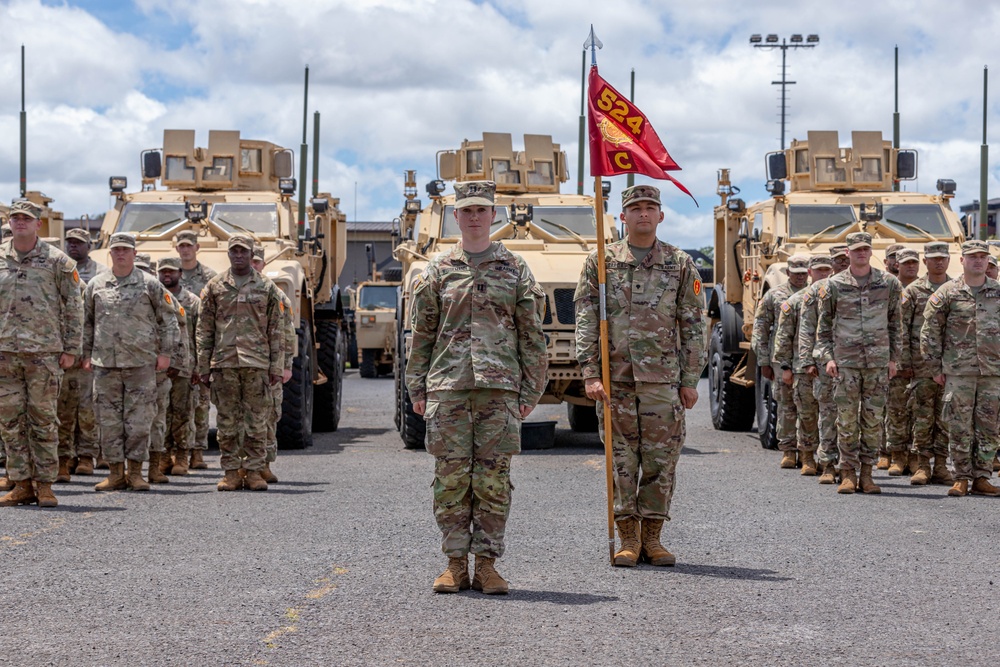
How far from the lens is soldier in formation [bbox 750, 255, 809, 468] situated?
1353 centimetres

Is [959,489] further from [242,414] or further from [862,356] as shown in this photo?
[242,414]

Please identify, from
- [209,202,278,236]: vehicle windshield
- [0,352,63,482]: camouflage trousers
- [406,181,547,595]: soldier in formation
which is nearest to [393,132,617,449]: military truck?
[209,202,278,236]: vehicle windshield

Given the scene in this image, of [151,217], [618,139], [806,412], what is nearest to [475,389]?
[618,139]

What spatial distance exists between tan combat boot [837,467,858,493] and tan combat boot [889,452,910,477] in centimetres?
157

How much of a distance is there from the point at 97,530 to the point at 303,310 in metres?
7.06

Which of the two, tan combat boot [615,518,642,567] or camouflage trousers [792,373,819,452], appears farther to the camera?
camouflage trousers [792,373,819,452]

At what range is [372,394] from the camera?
86.1ft

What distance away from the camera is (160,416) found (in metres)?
11.8

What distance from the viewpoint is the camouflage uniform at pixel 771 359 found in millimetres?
13586

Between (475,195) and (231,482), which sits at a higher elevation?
(475,195)

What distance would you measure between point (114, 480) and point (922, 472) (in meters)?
6.18

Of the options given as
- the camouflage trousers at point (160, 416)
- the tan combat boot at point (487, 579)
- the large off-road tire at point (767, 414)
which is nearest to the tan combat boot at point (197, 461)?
the camouflage trousers at point (160, 416)

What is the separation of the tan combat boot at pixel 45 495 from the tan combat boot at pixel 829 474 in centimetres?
569

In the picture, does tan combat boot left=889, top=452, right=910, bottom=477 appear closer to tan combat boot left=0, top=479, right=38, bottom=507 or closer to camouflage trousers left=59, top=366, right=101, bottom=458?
camouflage trousers left=59, top=366, right=101, bottom=458
